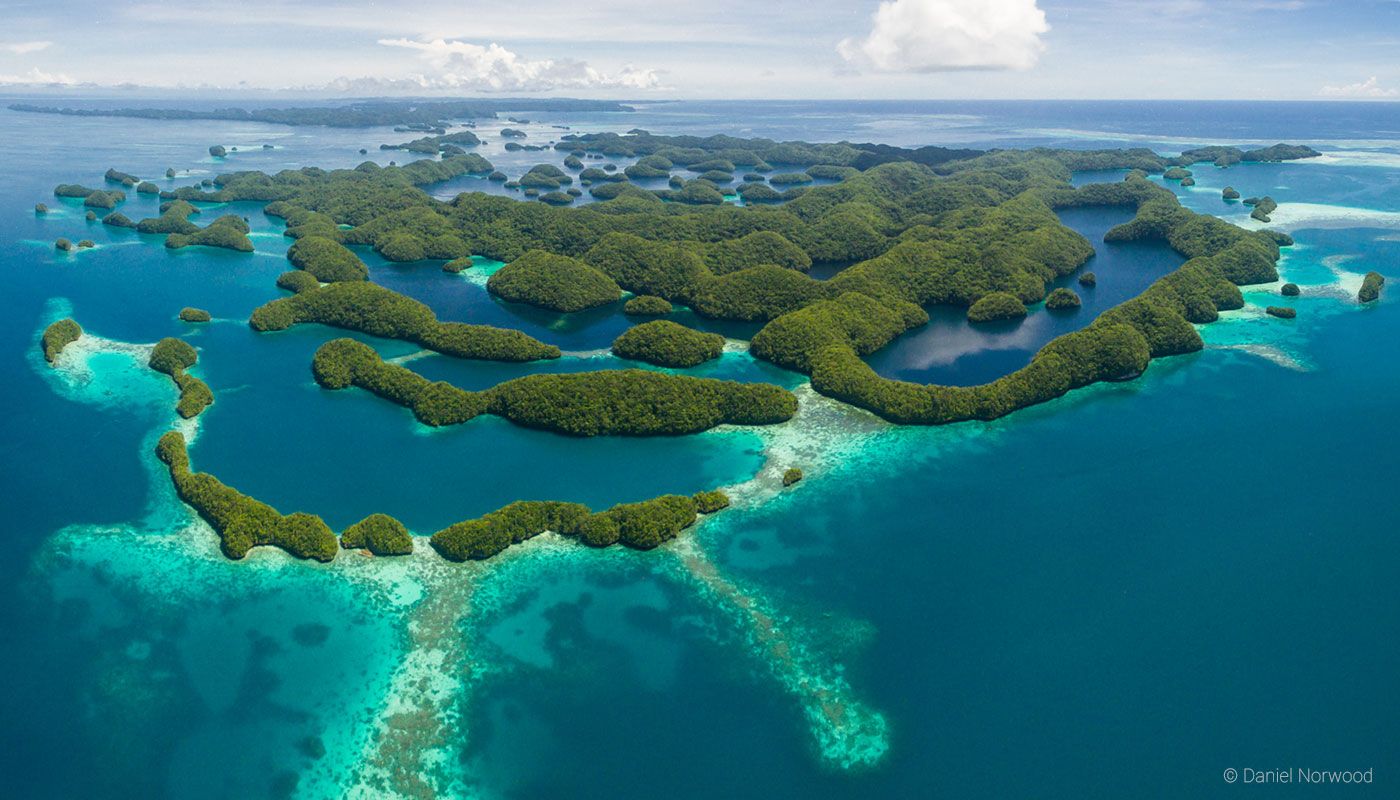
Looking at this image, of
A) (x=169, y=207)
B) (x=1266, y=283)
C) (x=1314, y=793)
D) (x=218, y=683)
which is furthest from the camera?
(x=169, y=207)

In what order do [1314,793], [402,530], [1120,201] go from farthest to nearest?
[1120,201] < [402,530] < [1314,793]

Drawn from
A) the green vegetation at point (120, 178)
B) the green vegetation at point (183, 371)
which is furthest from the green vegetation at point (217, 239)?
the green vegetation at point (120, 178)

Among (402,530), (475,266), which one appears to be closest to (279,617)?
(402,530)

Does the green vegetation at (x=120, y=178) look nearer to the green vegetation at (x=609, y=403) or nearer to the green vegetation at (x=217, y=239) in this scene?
the green vegetation at (x=217, y=239)

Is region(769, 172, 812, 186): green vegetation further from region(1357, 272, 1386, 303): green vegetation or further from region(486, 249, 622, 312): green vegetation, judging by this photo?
region(1357, 272, 1386, 303): green vegetation

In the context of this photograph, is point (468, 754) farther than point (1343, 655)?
No

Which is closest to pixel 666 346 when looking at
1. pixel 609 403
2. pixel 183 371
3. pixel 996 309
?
pixel 609 403

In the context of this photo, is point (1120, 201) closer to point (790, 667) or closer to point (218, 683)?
point (790, 667)
